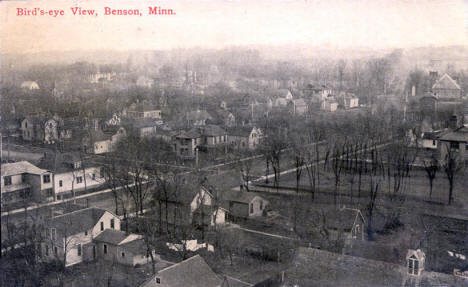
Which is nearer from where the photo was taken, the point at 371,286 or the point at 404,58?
the point at 371,286

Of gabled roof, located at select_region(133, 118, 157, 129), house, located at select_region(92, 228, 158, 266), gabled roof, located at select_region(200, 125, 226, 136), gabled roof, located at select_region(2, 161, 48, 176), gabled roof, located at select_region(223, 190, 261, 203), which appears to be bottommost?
house, located at select_region(92, 228, 158, 266)

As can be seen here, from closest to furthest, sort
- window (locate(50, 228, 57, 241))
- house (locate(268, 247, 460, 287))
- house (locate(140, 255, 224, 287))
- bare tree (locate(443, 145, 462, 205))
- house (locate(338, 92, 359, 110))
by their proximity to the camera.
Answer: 1. house (locate(140, 255, 224, 287))
2. house (locate(268, 247, 460, 287))
3. window (locate(50, 228, 57, 241))
4. bare tree (locate(443, 145, 462, 205))
5. house (locate(338, 92, 359, 110))

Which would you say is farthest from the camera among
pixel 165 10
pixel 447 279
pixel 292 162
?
pixel 292 162

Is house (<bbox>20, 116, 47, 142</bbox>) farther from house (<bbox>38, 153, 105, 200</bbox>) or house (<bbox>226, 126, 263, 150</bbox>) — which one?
house (<bbox>226, 126, 263, 150</bbox>)

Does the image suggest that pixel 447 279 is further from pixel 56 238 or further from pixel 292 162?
pixel 56 238

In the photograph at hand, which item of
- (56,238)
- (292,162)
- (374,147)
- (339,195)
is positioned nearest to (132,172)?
(56,238)

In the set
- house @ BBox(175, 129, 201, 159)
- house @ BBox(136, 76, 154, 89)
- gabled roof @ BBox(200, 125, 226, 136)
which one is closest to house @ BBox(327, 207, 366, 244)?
gabled roof @ BBox(200, 125, 226, 136)

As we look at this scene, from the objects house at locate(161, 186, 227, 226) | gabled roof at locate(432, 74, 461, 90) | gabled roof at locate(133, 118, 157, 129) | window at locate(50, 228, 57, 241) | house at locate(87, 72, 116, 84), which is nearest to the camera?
window at locate(50, 228, 57, 241)
